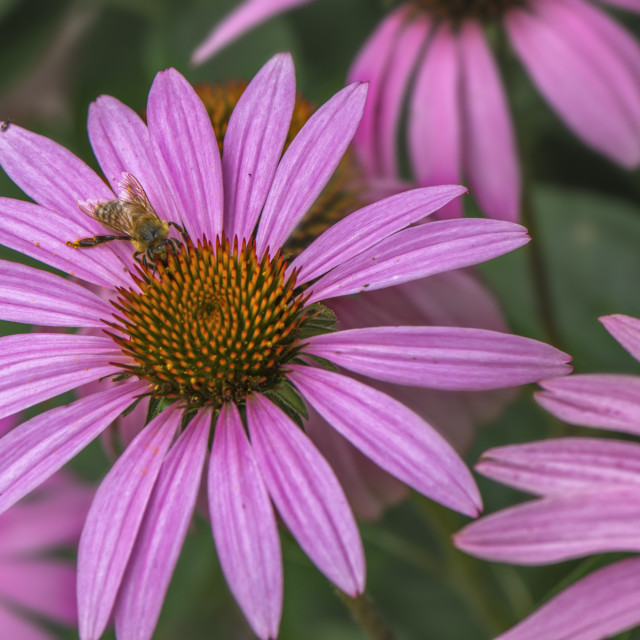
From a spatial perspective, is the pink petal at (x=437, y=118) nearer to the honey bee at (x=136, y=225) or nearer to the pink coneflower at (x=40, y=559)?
the honey bee at (x=136, y=225)

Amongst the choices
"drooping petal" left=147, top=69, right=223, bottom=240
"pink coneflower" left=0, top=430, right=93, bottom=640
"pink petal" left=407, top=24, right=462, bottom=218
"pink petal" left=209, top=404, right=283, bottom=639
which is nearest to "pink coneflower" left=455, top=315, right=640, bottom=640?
"pink petal" left=209, top=404, right=283, bottom=639

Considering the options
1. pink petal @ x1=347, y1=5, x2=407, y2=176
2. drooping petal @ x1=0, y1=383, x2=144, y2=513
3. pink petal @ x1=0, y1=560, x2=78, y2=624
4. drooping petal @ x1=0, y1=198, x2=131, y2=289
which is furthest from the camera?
pink petal @ x1=347, y1=5, x2=407, y2=176

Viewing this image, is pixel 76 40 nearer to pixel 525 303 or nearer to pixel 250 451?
pixel 525 303

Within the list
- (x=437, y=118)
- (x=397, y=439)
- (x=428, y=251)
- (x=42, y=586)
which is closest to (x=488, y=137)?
(x=437, y=118)

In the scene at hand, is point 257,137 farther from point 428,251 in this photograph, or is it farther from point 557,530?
point 557,530

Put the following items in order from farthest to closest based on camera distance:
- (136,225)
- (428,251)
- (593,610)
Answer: (136,225), (428,251), (593,610)

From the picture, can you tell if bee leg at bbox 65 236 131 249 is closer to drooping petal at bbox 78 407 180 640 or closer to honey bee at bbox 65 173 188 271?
honey bee at bbox 65 173 188 271

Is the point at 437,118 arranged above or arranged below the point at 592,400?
above
